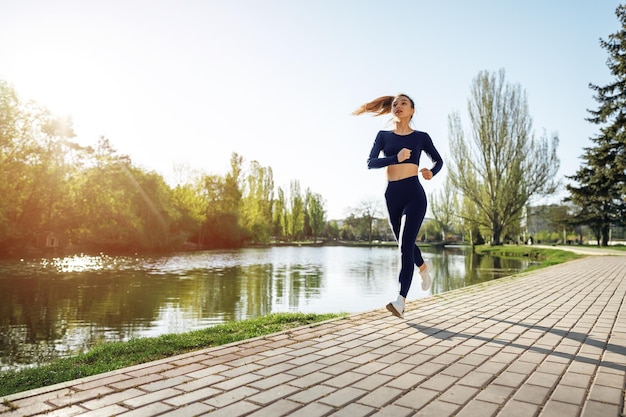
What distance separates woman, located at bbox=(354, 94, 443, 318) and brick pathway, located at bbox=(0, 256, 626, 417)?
665 millimetres

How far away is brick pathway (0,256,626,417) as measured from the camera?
7.09 feet

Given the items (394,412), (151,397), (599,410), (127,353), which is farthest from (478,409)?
(127,353)

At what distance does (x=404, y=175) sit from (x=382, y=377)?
255cm

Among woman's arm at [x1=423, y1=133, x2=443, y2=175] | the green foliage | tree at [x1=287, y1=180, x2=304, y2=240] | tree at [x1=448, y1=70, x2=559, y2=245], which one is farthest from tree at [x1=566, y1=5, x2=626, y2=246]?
tree at [x1=287, y1=180, x2=304, y2=240]

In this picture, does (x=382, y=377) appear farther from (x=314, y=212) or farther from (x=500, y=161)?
(x=314, y=212)

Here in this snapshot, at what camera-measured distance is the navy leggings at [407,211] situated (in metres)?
4.70

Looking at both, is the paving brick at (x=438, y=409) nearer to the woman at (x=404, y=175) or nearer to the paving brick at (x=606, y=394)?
the paving brick at (x=606, y=394)

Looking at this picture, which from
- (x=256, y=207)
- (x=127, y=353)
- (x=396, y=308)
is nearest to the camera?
(x=127, y=353)

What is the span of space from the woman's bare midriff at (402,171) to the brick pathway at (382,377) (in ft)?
5.02

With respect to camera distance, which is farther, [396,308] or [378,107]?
[378,107]

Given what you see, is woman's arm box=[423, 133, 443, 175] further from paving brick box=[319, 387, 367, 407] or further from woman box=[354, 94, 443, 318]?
paving brick box=[319, 387, 367, 407]

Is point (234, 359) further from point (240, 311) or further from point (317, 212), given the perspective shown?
point (317, 212)

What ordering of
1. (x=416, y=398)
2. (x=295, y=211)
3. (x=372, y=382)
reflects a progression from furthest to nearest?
1. (x=295, y=211)
2. (x=372, y=382)
3. (x=416, y=398)

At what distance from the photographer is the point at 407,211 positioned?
4.75 meters
